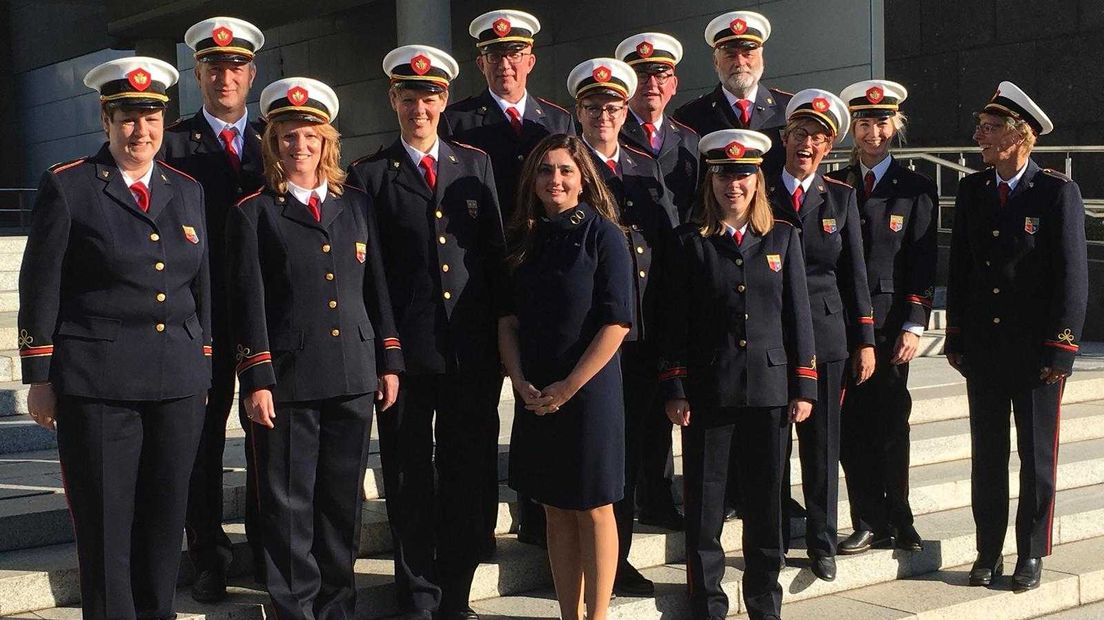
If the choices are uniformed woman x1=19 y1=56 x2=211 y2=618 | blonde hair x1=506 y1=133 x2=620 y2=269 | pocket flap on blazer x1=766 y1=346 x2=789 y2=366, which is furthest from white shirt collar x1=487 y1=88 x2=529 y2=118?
uniformed woman x1=19 y1=56 x2=211 y2=618

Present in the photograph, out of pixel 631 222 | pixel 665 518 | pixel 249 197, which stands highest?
pixel 249 197

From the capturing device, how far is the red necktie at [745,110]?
5676 mm

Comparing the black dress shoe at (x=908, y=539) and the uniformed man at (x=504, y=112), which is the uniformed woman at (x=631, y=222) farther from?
the black dress shoe at (x=908, y=539)

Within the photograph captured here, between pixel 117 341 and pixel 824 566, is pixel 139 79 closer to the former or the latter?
pixel 117 341

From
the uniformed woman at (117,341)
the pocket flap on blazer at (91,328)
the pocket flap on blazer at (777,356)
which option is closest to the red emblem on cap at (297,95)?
the uniformed woman at (117,341)

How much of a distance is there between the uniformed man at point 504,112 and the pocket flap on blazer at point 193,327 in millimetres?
1380

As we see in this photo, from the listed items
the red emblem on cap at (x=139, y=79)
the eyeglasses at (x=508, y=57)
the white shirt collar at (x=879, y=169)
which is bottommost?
the white shirt collar at (x=879, y=169)

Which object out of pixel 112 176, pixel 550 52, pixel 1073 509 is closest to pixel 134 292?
pixel 112 176

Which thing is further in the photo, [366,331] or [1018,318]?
[1018,318]

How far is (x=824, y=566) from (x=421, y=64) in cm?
259

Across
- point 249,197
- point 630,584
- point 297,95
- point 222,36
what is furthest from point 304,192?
point 630,584

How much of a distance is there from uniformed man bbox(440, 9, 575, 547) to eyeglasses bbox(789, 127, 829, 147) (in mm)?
945

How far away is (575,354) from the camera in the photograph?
441cm

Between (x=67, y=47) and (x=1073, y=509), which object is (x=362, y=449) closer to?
(x=1073, y=509)
